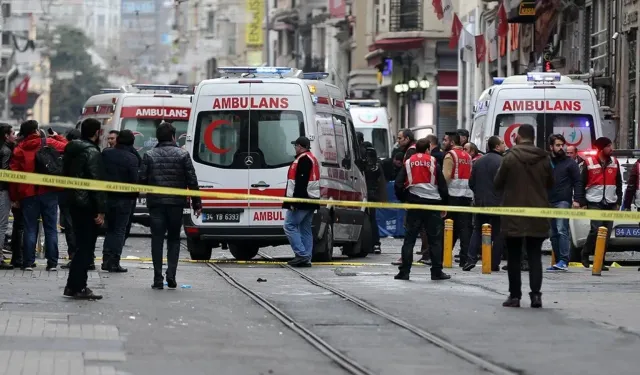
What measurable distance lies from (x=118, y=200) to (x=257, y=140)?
323 centimetres

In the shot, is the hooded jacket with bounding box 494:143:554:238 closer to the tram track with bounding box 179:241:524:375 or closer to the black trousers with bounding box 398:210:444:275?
the tram track with bounding box 179:241:524:375

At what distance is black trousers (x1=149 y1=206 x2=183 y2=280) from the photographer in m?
18.6

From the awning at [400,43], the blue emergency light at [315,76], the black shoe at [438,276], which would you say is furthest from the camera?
the awning at [400,43]

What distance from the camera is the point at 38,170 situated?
66.8ft

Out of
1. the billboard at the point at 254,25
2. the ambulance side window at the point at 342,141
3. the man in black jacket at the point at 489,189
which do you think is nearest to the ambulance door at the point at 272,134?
the ambulance side window at the point at 342,141

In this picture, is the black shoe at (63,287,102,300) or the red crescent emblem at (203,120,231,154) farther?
the red crescent emblem at (203,120,231,154)

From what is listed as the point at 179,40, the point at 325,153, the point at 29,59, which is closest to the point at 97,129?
the point at 325,153

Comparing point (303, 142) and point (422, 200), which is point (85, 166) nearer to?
point (422, 200)

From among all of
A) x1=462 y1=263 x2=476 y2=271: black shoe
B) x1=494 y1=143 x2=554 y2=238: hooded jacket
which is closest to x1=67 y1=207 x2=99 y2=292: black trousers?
x1=494 y1=143 x2=554 y2=238: hooded jacket

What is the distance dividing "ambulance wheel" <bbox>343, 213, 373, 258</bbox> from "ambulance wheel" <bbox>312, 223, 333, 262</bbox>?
1501 millimetres

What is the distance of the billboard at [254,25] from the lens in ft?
372

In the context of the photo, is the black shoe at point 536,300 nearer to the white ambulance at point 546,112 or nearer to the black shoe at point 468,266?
the black shoe at point 468,266

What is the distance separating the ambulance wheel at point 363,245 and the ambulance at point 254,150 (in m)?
1.54

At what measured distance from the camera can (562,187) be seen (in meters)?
22.5
